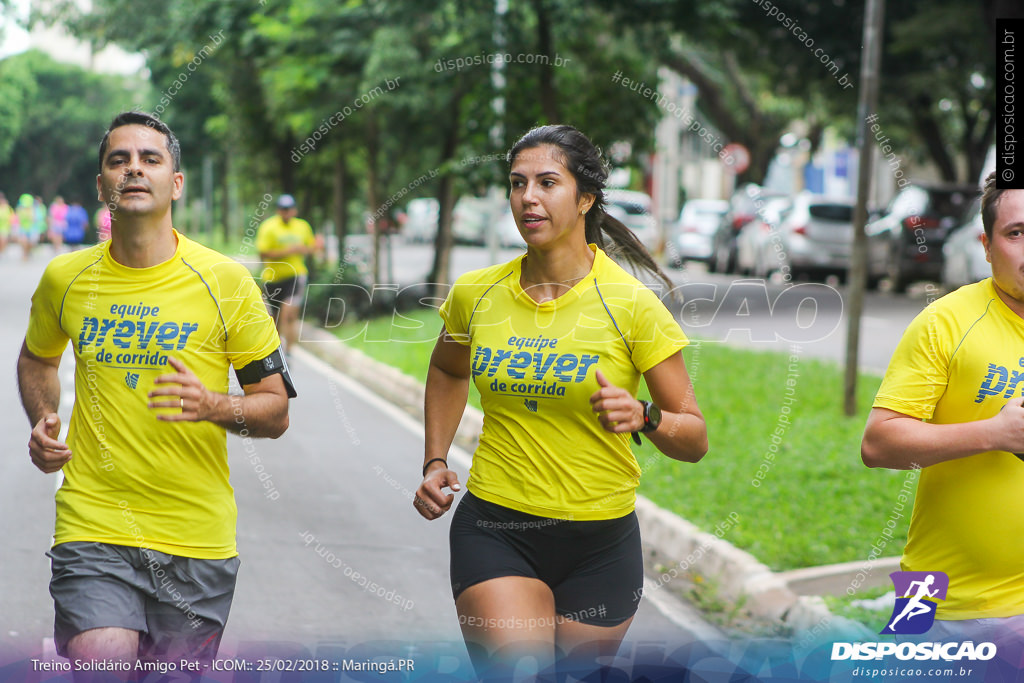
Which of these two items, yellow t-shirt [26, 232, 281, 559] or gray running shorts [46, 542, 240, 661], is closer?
gray running shorts [46, 542, 240, 661]

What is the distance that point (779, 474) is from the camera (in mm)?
7871

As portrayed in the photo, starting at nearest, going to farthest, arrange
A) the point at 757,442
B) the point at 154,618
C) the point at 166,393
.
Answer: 1. the point at 166,393
2. the point at 154,618
3. the point at 757,442

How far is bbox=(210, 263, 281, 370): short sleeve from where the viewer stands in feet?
10.9

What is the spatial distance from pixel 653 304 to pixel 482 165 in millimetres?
11076

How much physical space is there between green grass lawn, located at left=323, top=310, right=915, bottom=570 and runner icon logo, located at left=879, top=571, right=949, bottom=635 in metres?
1.85

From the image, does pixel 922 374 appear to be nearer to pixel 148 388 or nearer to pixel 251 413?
pixel 251 413

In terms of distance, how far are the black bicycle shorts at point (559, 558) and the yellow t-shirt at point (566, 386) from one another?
0.05 metres

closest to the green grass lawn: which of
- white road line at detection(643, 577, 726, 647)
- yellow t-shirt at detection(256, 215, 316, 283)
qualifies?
white road line at detection(643, 577, 726, 647)

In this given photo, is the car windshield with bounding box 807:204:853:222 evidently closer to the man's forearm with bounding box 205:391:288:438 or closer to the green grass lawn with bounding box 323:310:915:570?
the green grass lawn with bounding box 323:310:915:570

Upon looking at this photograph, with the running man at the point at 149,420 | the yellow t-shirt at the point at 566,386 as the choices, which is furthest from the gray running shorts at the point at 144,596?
the yellow t-shirt at the point at 566,386

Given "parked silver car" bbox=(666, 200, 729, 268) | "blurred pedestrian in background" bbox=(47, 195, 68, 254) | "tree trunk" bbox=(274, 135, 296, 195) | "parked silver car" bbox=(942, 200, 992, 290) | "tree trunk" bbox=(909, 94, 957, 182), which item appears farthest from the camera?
"blurred pedestrian in background" bbox=(47, 195, 68, 254)

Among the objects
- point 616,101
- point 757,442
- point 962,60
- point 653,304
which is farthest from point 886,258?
point 653,304

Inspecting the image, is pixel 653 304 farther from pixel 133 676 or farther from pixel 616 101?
pixel 616 101

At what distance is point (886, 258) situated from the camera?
69.7 ft
